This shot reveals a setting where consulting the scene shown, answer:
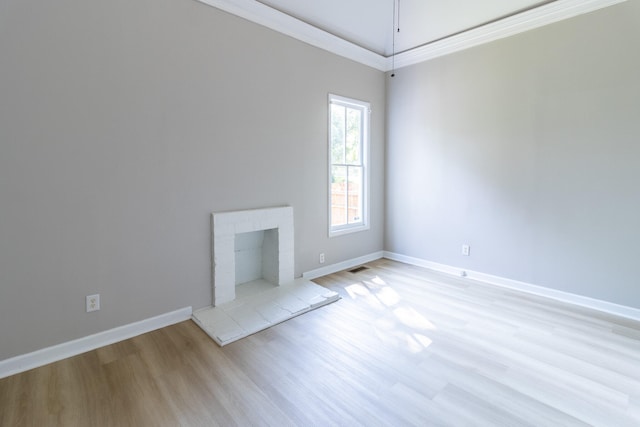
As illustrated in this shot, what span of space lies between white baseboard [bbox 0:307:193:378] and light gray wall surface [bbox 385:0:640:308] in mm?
3351

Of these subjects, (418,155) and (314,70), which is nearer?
(314,70)

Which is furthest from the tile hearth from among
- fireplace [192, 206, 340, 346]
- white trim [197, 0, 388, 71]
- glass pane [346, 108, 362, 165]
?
white trim [197, 0, 388, 71]

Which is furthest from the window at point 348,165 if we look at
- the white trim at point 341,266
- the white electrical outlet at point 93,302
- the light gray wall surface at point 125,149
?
the white electrical outlet at point 93,302

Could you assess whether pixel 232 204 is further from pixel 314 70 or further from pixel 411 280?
pixel 411 280

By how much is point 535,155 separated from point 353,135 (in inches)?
89.0

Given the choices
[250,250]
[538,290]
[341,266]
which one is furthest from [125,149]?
[538,290]

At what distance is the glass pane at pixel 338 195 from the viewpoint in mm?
4258

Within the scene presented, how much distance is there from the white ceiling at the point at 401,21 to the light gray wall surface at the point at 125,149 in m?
0.21

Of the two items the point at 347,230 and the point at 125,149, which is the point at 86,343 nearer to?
the point at 125,149

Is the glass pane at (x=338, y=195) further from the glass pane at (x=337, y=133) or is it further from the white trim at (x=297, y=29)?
the white trim at (x=297, y=29)

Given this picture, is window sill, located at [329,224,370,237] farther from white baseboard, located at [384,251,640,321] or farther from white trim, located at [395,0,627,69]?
white trim, located at [395,0,627,69]

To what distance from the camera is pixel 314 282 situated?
378cm

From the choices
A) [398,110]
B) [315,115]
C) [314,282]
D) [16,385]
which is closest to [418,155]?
[398,110]

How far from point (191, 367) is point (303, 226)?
2.04m
